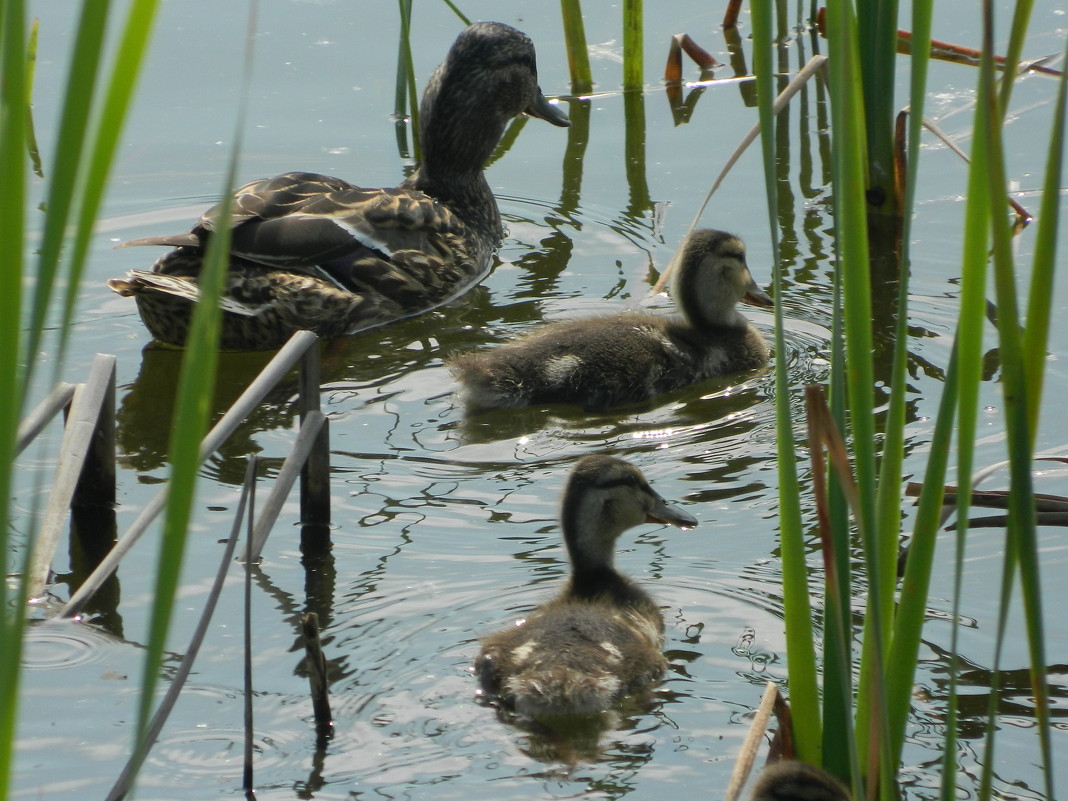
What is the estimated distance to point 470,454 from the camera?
487 centimetres

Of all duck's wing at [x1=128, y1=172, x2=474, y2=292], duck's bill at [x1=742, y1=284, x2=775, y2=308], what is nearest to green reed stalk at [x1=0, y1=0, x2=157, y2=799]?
duck's wing at [x1=128, y1=172, x2=474, y2=292]

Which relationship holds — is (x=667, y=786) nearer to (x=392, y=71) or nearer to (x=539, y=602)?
(x=539, y=602)

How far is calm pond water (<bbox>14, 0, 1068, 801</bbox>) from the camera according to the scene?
123 inches

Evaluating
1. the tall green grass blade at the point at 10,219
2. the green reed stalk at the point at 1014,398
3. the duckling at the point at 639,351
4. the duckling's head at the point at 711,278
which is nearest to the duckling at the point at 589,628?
the duckling at the point at 639,351

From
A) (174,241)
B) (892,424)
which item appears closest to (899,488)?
(892,424)

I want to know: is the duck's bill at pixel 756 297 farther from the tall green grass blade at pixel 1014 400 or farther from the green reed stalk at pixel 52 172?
the green reed stalk at pixel 52 172

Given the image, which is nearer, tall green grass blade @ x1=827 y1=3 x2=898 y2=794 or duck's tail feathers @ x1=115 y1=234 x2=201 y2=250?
tall green grass blade @ x1=827 y1=3 x2=898 y2=794

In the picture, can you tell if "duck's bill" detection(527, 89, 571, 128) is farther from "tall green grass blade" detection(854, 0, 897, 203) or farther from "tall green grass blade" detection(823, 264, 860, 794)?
"tall green grass blade" detection(823, 264, 860, 794)

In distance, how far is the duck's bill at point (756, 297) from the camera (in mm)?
5824

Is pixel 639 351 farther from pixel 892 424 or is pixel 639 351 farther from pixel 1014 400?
pixel 1014 400

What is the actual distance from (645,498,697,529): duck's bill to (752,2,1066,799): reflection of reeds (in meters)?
1.68

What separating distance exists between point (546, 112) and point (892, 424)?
18.0 ft

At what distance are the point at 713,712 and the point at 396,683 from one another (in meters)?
0.71

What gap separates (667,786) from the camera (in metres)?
2.97
